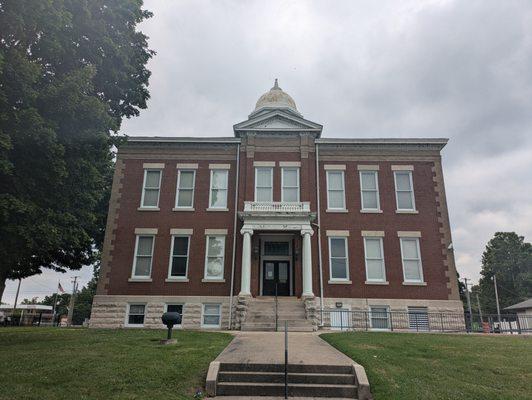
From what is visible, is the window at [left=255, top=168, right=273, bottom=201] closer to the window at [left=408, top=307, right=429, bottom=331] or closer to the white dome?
the white dome

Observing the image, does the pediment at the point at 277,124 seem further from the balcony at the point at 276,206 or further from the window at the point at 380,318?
the window at the point at 380,318

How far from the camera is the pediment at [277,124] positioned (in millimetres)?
23797

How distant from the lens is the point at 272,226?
836 inches

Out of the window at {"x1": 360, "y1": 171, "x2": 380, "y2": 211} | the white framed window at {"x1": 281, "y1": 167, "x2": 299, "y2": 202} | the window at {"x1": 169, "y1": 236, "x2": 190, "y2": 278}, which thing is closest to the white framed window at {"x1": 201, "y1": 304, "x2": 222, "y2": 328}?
the window at {"x1": 169, "y1": 236, "x2": 190, "y2": 278}

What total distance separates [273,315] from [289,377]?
10694 mm

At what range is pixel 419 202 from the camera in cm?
2305

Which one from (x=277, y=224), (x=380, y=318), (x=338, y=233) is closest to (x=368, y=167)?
(x=338, y=233)

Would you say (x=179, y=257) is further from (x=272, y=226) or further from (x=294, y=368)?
(x=294, y=368)

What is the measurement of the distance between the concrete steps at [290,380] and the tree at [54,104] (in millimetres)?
6397

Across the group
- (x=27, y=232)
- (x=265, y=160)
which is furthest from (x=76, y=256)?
(x=27, y=232)

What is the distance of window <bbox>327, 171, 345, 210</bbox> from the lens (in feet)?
76.1

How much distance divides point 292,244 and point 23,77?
1598 cm

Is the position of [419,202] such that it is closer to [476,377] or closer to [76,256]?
[476,377]

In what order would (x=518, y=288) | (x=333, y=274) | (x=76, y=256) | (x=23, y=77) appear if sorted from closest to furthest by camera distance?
(x=23, y=77) < (x=333, y=274) < (x=76, y=256) < (x=518, y=288)
